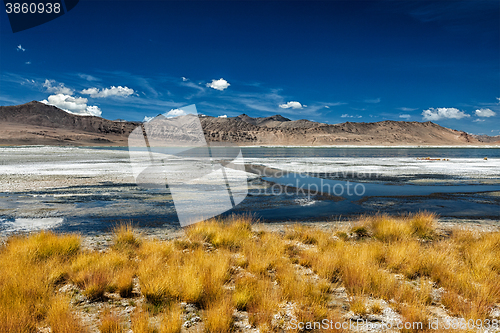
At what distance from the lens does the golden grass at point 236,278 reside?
11.1 ft

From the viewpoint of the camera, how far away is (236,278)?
455cm

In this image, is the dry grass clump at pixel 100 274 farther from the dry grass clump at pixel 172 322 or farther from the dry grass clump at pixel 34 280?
the dry grass clump at pixel 172 322

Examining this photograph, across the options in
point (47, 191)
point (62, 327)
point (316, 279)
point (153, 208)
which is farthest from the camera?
point (47, 191)

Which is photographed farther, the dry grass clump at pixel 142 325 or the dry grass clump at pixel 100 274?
the dry grass clump at pixel 100 274

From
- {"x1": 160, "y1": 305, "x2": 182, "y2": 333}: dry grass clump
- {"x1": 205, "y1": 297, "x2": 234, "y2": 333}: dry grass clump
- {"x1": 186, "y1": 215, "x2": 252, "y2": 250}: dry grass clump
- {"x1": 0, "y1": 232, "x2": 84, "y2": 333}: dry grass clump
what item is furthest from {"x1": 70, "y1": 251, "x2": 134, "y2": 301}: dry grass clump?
{"x1": 186, "y1": 215, "x2": 252, "y2": 250}: dry grass clump

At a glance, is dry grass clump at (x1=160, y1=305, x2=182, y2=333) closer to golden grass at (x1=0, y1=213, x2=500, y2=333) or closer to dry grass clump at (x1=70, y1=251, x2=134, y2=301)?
golden grass at (x1=0, y1=213, x2=500, y2=333)

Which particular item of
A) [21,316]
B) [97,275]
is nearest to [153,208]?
[97,275]

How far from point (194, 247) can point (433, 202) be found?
10.2 meters

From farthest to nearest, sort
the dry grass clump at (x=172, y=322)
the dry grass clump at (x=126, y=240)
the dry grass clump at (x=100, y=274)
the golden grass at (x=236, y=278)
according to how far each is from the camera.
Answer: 1. the dry grass clump at (x=126, y=240)
2. the dry grass clump at (x=100, y=274)
3. the golden grass at (x=236, y=278)
4. the dry grass clump at (x=172, y=322)

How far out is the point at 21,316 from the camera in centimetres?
314

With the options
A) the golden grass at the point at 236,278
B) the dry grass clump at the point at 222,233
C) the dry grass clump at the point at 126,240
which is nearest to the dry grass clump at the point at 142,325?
the golden grass at the point at 236,278

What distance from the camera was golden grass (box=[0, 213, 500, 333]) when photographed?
3393 mm

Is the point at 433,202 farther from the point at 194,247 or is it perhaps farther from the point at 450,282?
the point at 194,247

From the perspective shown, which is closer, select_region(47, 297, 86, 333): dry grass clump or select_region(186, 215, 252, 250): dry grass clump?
select_region(47, 297, 86, 333): dry grass clump
